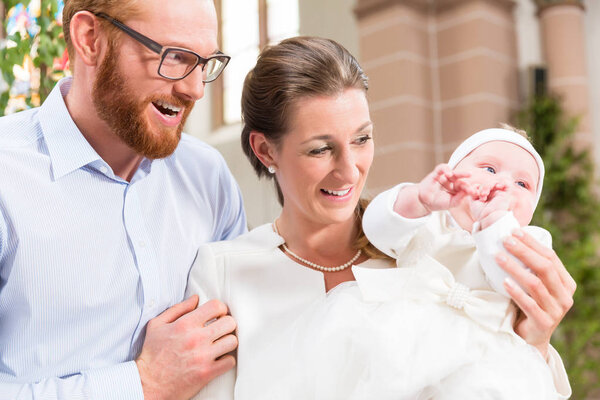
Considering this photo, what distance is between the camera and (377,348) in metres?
1.48

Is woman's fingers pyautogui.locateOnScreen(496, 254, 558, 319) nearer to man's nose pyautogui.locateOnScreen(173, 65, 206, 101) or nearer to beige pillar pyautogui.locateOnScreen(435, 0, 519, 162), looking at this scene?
man's nose pyautogui.locateOnScreen(173, 65, 206, 101)

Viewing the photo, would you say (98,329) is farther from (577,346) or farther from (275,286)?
(577,346)

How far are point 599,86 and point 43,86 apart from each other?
564cm

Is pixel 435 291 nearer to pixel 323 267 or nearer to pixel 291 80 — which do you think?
pixel 323 267

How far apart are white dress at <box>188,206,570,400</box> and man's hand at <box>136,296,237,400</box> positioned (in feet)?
0.17

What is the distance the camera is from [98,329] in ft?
5.71

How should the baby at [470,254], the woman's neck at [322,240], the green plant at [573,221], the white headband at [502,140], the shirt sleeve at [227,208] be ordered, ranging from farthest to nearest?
the green plant at [573,221], the shirt sleeve at [227,208], the woman's neck at [322,240], the white headband at [502,140], the baby at [470,254]

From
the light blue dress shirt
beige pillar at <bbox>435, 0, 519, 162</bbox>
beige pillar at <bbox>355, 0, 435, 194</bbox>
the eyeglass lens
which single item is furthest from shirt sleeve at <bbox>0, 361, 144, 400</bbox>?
beige pillar at <bbox>435, 0, 519, 162</bbox>

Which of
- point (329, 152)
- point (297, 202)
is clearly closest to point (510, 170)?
point (329, 152)

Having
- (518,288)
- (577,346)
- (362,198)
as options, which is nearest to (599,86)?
(577,346)

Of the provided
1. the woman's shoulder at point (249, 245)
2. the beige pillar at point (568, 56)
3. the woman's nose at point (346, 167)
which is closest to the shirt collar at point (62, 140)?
the woman's shoulder at point (249, 245)

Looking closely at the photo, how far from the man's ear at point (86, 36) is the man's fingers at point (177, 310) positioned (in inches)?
26.2

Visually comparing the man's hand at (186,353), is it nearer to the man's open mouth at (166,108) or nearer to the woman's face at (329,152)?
the woman's face at (329,152)

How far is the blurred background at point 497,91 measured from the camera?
20.0ft
